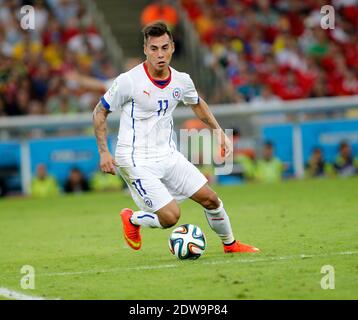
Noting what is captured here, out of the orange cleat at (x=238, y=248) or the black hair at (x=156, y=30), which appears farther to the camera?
the orange cleat at (x=238, y=248)

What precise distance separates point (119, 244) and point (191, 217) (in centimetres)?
292

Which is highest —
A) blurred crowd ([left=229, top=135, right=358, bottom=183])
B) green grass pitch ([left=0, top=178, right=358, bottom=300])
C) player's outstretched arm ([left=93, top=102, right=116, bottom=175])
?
blurred crowd ([left=229, top=135, right=358, bottom=183])

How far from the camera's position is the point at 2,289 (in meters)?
7.92

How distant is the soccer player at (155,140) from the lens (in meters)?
8.99

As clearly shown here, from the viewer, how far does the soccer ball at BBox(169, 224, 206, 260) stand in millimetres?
9078

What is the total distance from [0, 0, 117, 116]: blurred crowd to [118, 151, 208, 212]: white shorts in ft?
35.3

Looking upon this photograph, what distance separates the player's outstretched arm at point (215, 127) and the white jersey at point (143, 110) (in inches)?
11.3

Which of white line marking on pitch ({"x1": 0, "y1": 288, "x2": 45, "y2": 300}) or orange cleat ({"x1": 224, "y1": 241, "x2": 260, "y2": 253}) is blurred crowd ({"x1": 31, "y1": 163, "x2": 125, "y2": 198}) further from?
white line marking on pitch ({"x1": 0, "y1": 288, "x2": 45, "y2": 300})

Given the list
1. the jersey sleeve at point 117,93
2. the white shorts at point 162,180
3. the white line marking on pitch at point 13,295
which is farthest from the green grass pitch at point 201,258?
the jersey sleeve at point 117,93

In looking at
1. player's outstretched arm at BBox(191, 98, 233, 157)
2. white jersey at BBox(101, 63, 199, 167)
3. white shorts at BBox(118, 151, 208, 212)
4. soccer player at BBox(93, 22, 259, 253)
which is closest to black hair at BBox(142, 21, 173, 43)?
soccer player at BBox(93, 22, 259, 253)

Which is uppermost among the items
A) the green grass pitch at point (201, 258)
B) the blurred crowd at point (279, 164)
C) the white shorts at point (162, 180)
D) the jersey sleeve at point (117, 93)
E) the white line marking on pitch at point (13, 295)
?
the blurred crowd at point (279, 164)

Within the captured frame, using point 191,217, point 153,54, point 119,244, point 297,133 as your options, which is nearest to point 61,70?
point 297,133

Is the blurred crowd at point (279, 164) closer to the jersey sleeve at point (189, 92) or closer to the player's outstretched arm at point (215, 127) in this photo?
the player's outstretched arm at point (215, 127)

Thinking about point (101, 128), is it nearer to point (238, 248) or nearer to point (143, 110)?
point (143, 110)
